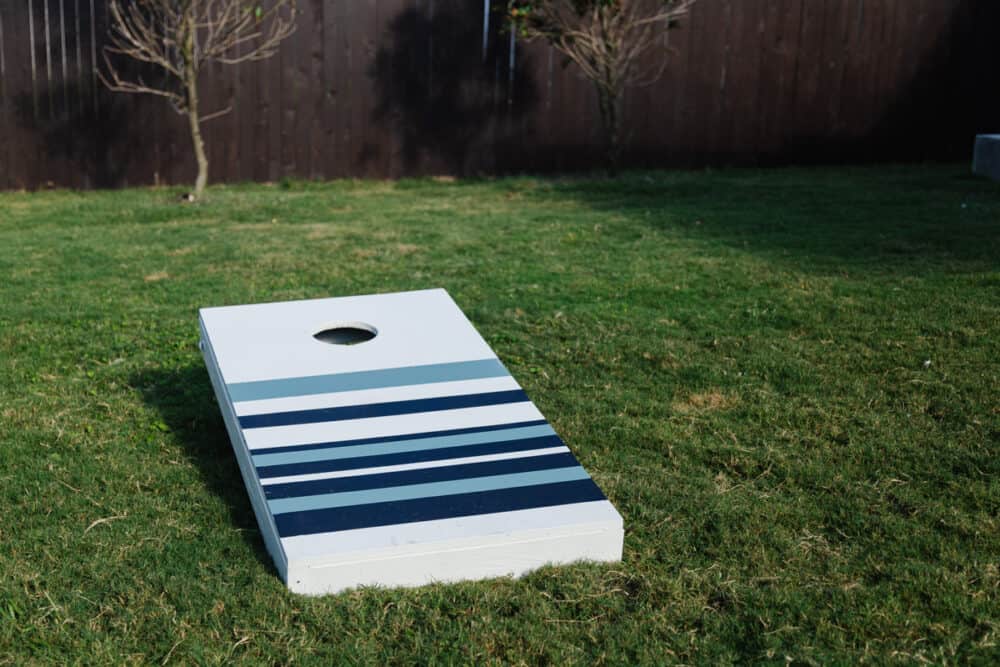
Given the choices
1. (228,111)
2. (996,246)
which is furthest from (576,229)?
(228,111)

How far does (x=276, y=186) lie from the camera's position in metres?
9.74

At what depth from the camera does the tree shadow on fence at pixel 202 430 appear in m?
3.37

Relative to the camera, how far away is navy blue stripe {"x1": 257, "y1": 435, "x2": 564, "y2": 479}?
315 centimetres

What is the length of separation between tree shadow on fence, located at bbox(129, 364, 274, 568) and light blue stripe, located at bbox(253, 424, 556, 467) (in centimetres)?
23

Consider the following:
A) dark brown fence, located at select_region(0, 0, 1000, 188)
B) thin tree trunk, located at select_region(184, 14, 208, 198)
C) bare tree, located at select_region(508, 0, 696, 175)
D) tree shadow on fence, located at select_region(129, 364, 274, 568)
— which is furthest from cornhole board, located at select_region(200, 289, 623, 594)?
dark brown fence, located at select_region(0, 0, 1000, 188)

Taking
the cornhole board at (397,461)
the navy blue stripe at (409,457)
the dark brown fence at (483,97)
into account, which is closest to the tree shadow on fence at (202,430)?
the cornhole board at (397,461)

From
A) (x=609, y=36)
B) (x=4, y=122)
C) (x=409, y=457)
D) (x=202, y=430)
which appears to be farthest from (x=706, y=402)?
(x=4, y=122)

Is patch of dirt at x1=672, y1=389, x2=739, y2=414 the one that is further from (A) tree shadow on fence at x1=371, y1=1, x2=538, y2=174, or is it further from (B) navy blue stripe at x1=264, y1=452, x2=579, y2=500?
(A) tree shadow on fence at x1=371, y1=1, x2=538, y2=174

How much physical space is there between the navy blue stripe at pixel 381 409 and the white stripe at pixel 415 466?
0.30 metres

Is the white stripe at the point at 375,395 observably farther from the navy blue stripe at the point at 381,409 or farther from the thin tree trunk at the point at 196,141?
the thin tree trunk at the point at 196,141

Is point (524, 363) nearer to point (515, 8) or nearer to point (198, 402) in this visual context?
point (198, 402)

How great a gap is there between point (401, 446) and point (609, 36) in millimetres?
6723

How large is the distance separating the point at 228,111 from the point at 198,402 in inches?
227

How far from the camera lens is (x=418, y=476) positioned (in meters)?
3.14
